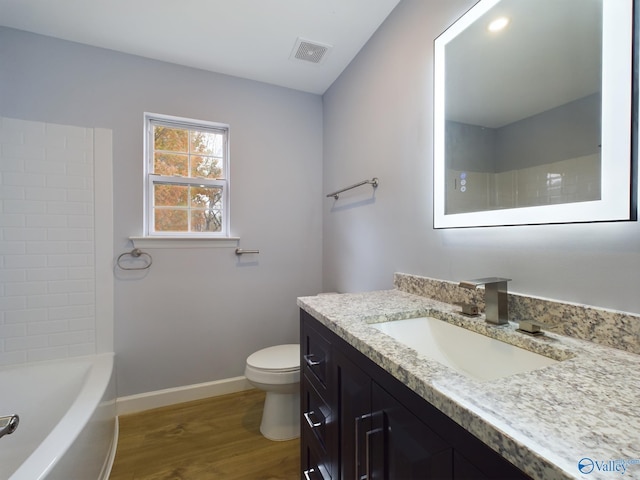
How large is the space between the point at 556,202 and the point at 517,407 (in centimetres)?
66

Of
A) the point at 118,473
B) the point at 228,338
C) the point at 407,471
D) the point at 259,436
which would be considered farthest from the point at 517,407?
the point at 228,338

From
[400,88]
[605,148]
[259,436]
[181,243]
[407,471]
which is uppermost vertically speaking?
[400,88]

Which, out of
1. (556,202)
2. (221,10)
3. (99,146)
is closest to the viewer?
(556,202)

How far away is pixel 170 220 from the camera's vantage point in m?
2.08

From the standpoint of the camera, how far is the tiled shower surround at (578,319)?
2.20ft

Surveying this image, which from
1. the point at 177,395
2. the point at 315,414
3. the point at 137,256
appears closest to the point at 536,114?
the point at 315,414

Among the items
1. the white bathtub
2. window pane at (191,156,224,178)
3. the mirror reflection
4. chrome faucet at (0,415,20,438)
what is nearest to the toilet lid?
the white bathtub

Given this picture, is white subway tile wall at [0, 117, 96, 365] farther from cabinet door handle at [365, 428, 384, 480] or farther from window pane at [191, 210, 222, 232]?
cabinet door handle at [365, 428, 384, 480]

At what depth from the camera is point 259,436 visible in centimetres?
168

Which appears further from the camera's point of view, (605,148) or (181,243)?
(181,243)

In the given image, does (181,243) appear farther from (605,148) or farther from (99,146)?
(605,148)

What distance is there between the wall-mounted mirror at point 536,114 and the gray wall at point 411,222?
71 mm

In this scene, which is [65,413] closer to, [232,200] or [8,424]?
[8,424]

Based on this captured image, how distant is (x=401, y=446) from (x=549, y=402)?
12.4 inches
